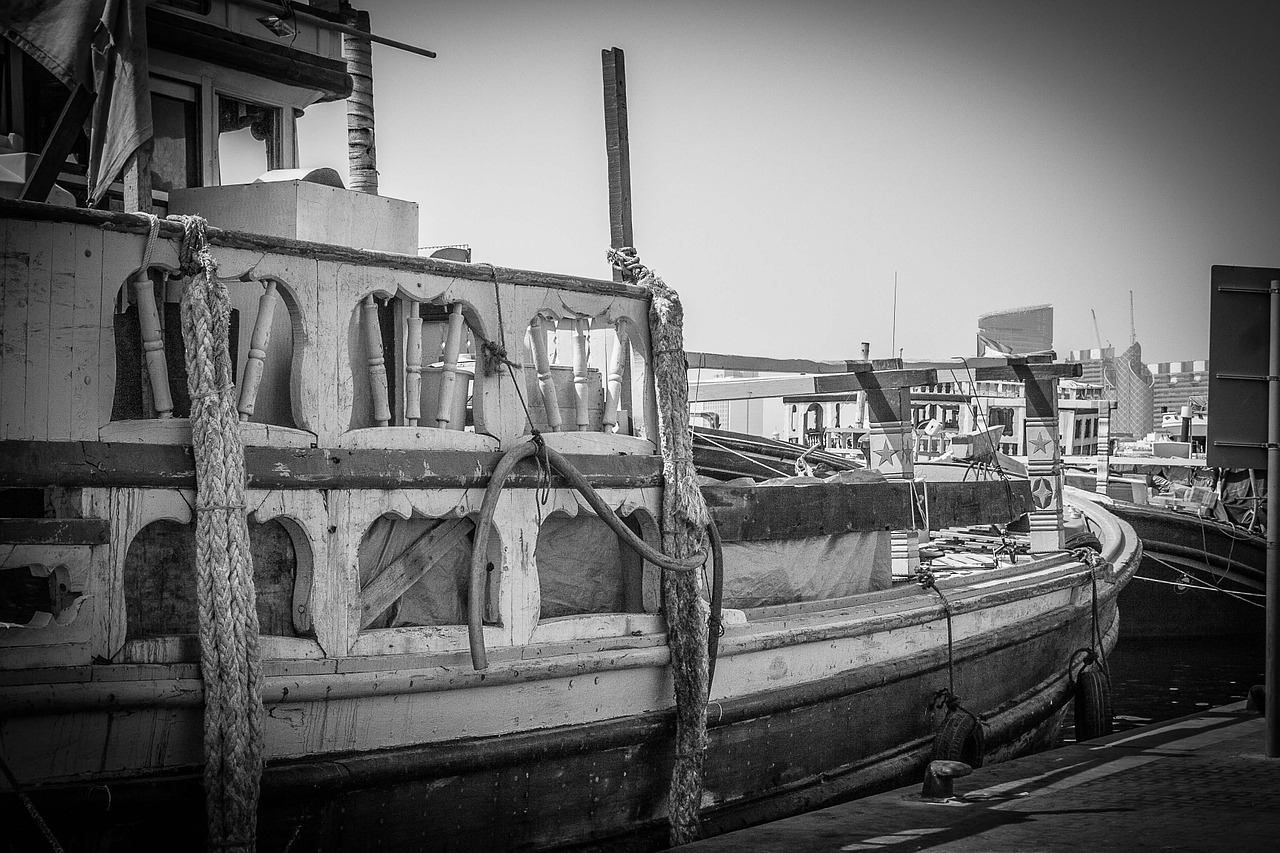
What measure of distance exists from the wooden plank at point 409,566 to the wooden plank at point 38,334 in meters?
1.33

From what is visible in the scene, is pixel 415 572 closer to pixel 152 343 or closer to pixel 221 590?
pixel 221 590

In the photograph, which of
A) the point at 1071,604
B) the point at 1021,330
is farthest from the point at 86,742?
the point at 1021,330

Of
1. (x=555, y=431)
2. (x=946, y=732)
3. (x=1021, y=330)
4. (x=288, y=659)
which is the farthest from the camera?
(x=1021, y=330)

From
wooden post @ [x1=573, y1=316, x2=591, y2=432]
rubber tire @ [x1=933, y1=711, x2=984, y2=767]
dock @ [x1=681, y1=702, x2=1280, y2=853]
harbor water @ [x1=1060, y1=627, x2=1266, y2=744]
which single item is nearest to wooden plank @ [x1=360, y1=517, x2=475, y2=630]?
wooden post @ [x1=573, y1=316, x2=591, y2=432]

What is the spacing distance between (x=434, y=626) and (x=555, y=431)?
99cm

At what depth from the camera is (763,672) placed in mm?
5547

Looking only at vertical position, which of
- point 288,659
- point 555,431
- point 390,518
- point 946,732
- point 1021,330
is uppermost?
point 1021,330

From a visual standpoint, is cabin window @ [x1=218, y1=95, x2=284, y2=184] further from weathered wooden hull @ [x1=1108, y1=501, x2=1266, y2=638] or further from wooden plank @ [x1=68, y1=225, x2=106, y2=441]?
weathered wooden hull @ [x1=1108, y1=501, x2=1266, y2=638]

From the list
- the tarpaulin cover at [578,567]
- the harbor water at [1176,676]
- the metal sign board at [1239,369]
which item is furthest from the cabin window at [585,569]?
the harbor water at [1176,676]

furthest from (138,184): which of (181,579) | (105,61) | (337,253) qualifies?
(181,579)

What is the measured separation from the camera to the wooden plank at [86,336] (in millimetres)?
3732

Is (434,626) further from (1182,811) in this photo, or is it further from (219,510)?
(1182,811)

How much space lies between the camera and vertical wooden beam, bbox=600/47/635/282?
630 centimetres

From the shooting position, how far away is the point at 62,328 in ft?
12.2
